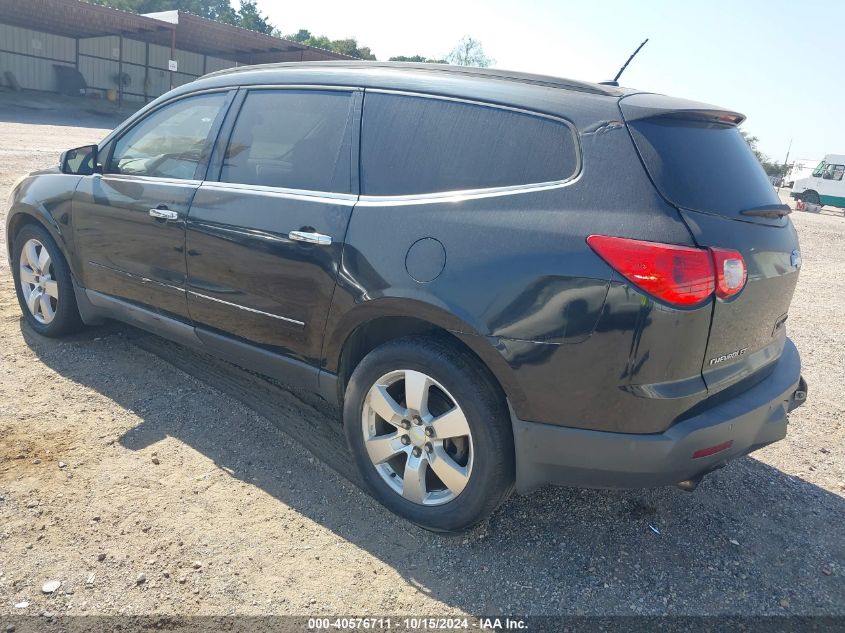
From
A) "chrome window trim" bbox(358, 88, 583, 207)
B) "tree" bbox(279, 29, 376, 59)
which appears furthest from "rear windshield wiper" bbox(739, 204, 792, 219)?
"tree" bbox(279, 29, 376, 59)

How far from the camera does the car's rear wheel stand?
33.8 meters

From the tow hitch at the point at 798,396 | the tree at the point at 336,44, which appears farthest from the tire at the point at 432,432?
the tree at the point at 336,44

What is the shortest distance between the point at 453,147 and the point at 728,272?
117 cm

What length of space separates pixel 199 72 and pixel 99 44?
574 centimetres

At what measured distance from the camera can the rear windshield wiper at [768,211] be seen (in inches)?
95.2

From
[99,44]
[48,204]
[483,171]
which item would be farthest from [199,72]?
[483,171]

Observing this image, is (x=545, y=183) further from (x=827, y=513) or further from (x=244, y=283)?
(x=827, y=513)

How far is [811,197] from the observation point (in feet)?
112

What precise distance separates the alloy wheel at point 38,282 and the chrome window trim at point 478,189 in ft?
9.40

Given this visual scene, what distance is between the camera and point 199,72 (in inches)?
1560

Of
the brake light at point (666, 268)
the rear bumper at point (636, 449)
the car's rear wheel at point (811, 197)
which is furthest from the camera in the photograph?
the car's rear wheel at point (811, 197)

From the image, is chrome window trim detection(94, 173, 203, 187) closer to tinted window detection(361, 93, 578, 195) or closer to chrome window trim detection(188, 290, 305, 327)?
chrome window trim detection(188, 290, 305, 327)

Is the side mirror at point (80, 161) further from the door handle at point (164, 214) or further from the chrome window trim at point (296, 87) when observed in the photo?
the chrome window trim at point (296, 87)

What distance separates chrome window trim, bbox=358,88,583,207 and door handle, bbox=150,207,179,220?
1.28 meters
